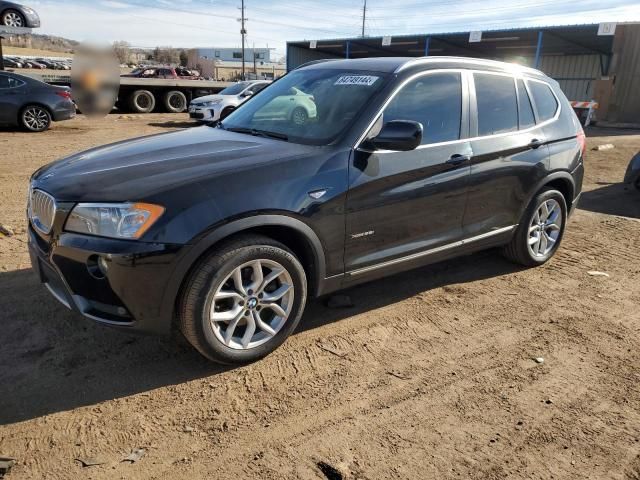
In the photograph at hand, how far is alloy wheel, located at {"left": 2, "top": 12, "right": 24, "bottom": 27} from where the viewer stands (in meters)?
14.1

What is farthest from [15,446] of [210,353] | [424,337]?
[424,337]

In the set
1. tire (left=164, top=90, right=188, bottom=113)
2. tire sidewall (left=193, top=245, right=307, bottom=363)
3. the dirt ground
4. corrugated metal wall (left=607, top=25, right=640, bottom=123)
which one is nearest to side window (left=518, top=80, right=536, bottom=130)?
the dirt ground

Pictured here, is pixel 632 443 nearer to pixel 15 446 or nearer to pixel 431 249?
pixel 431 249

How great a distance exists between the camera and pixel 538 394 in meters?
2.97

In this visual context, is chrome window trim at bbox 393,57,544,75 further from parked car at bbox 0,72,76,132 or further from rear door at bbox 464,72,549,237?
parked car at bbox 0,72,76,132

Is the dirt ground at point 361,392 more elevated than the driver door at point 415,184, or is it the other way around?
the driver door at point 415,184

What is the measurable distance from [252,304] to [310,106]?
5.26ft

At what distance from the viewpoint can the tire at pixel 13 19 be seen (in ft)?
46.1

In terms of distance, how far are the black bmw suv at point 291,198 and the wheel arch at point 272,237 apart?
0.01m

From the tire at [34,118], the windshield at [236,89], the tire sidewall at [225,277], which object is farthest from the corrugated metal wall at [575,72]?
the tire sidewall at [225,277]

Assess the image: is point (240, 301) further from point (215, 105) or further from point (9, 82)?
point (215, 105)

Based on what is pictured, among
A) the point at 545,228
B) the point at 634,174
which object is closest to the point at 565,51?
the point at 634,174

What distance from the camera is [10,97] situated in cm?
1254

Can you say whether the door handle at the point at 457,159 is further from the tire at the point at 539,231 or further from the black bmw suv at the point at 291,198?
the tire at the point at 539,231
